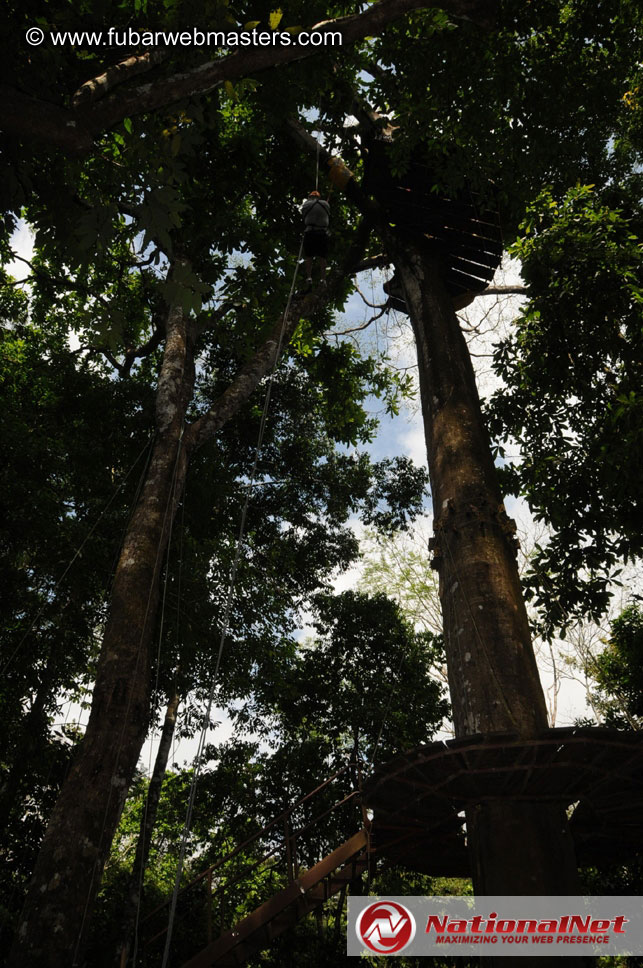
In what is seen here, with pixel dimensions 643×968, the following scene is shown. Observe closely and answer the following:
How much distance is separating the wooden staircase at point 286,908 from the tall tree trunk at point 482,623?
11.1 ft

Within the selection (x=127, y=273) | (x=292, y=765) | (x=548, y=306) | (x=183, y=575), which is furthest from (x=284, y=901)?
(x=127, y=273)

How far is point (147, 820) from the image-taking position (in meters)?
11.0

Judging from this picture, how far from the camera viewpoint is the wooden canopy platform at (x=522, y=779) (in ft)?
14.4

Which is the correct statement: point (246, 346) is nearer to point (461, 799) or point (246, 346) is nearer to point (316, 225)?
point (316, 225)

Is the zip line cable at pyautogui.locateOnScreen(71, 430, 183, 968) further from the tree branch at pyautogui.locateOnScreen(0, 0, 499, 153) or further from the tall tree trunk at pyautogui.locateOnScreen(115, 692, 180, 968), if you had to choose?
the tall tree trunk at pyautogui.locateOnScreen(115, 692, 180, 968)

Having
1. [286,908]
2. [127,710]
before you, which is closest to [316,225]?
[127,710]

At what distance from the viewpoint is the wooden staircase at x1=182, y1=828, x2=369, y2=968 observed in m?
7.39

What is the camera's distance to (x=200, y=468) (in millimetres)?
12070

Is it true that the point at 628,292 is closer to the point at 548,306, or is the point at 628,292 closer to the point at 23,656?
the point at 548,306

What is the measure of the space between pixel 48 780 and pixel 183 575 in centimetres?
428

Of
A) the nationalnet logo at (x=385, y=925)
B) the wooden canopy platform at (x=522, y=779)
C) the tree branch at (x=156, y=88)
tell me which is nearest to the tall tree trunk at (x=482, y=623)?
the wooden canopy platform at (x=522, y=779)

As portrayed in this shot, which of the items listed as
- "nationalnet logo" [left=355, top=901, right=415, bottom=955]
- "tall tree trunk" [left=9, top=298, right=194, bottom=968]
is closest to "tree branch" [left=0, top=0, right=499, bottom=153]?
"tall tree trunk" [left=9, top=298, right=194, bottom=968]

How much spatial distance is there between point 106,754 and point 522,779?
3.31 m

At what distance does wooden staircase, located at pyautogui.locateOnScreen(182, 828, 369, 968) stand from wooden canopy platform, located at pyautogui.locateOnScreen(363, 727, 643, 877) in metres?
1.91
